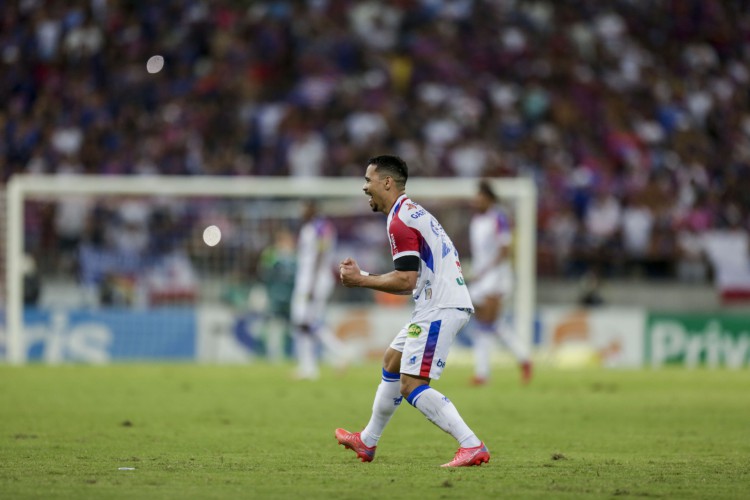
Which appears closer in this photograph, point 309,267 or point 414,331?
point 414,331

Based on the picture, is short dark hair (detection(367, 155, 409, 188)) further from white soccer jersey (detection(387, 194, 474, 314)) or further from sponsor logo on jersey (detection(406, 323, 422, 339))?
sponsor logo on jersey (detection(406, 323, 422, 339))

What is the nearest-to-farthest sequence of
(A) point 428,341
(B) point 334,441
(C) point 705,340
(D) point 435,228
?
(A) point 428,341 < (D) point 435,228 < (B) point 334,441 < (C) point 705,340

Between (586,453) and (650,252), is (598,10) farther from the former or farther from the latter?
(586,453)

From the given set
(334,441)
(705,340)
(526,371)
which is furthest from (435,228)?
(705,340)

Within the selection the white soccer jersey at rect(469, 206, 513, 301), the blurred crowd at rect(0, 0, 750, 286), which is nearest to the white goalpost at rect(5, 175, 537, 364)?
the blurred crowd at rect(0, 0, 750, 286)

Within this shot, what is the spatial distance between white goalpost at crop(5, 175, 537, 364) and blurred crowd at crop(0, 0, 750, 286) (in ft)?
11.2

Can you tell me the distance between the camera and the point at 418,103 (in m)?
30.5

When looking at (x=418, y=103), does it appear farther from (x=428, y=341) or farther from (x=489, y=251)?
(x=428, y=341)

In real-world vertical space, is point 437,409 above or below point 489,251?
below

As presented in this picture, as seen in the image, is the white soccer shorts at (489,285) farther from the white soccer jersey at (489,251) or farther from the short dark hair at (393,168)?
the short dark hair at (393,168)

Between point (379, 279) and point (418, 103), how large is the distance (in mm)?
21900

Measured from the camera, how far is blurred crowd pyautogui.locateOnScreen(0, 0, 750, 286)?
91.5 ft

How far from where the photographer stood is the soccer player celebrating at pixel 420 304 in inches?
360

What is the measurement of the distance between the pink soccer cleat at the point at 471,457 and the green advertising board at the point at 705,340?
16624mm
